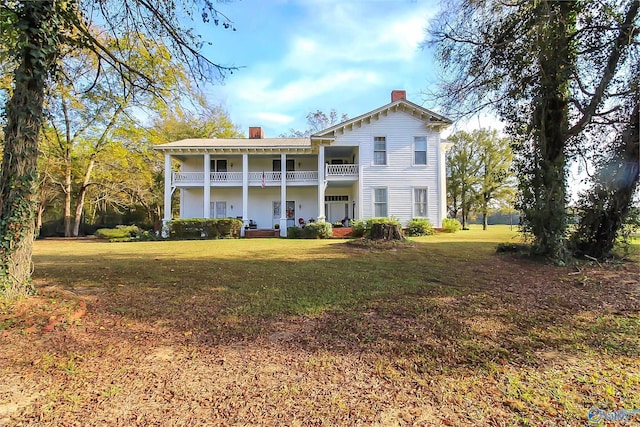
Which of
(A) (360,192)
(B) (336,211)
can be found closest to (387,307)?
(A) (360,192)

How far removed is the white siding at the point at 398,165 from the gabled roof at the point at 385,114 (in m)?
0.31

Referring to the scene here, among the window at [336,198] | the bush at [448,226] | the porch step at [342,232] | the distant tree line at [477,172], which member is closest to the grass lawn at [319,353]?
the porch step at [342,232]

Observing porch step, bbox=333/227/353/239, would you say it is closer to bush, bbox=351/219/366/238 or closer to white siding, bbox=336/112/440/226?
bush, bbox=351/219/366/238

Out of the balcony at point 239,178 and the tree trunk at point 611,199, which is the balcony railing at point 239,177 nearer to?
the balcony at point 239,178

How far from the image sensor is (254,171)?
22.4 metres

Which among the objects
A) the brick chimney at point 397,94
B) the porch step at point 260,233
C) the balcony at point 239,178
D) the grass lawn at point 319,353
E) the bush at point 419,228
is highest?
the brick chimney at point 397,94

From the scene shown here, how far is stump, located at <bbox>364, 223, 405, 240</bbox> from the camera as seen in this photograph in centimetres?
1284

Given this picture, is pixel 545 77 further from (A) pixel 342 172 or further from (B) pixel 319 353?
(A) pixel 342 172

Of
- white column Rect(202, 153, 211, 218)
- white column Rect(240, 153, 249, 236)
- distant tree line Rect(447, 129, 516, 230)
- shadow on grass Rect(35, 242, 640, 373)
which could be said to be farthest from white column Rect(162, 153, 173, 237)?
distant tree line Rect(447, 129, 516, 230)

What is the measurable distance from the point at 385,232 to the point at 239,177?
41.2 feet

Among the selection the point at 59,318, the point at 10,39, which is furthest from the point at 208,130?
the point at 59,318

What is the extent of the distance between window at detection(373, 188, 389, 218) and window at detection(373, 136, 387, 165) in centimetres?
178

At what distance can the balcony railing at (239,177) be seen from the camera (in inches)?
837

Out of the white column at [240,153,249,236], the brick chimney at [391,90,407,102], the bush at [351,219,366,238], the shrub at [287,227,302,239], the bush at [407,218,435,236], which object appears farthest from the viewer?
the brick chimney at [391,90,407,102]
